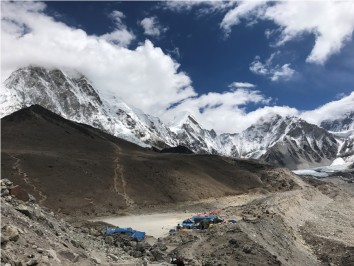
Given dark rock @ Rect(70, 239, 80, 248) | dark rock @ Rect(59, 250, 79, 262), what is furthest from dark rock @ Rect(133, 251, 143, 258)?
dark rock @ Rect(59, 250, 79, 262)

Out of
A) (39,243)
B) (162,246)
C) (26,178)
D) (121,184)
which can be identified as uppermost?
(121,184)

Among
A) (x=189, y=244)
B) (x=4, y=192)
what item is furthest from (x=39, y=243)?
(x=189, y=244)

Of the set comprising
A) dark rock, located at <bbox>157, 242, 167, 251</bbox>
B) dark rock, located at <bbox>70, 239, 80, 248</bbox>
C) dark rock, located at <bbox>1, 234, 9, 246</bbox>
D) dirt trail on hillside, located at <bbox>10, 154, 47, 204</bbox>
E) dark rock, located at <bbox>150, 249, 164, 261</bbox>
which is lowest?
dark rock, located at <bbox>150, 249, 164, 261</bbox>

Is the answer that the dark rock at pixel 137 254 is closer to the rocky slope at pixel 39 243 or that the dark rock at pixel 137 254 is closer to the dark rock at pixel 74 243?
the rocky slope at pixel 39 243

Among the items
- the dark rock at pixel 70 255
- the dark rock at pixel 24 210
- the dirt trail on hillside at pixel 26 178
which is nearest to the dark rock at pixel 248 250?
the dark rock at pixel 70 255

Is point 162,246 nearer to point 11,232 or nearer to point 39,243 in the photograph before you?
point 39,243

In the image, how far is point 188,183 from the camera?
348 feet

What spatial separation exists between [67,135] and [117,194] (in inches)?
2278

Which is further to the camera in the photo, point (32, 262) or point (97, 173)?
point (97, 173)

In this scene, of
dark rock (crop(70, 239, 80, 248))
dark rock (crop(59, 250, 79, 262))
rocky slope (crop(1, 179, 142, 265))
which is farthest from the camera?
dark rock (crop(70, 239, 80, 248))

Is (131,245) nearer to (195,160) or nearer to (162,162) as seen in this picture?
(162,162)

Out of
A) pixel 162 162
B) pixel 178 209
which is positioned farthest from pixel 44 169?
pixel 162 162

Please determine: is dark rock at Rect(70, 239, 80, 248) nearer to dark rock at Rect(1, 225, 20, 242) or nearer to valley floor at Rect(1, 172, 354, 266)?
valley floor at Rect(1, 172, 354, 266)

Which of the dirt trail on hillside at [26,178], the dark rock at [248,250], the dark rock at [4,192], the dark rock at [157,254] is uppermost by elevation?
the dirt trail on hillside at [26,178]
